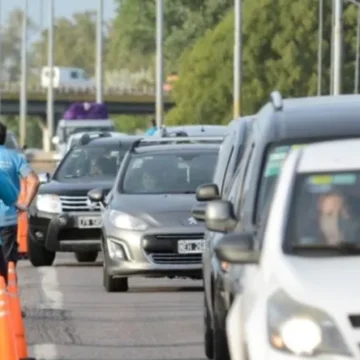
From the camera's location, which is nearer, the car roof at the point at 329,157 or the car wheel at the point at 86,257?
the car roof at the point at 329,157

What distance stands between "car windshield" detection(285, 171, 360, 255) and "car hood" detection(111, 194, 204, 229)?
9776 millimetres

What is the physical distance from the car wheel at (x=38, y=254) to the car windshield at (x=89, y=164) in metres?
1.20

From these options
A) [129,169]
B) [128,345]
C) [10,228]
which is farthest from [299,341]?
[129,169]

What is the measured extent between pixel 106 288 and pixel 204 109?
66.5 m

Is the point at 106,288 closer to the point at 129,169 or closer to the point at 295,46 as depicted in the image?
the point at 129,169

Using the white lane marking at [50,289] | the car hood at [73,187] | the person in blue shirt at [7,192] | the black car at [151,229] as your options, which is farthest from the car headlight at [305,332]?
the car hood at [73,187]

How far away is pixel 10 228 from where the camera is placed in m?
15.3

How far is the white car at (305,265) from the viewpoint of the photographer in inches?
298

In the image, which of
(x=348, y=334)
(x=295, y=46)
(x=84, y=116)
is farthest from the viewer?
(x=295, y=46)

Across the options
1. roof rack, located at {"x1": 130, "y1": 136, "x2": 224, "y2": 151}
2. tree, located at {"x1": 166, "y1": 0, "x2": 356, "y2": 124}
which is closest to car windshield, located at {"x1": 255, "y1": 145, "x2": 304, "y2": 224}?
roof rack, located at {"x1": 130, "y1": 136, "x2": 224, "y2": 151}

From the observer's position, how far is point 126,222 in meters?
18.7

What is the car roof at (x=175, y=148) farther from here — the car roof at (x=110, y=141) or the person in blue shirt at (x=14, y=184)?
the person in blue shirt at (x=14, y=184)

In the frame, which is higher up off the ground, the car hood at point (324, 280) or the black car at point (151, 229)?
the car hood at point (324, 280)

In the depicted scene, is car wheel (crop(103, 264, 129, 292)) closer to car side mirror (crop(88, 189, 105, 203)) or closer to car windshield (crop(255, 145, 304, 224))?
car side mirror (crop(88, 189, 105, 203))
